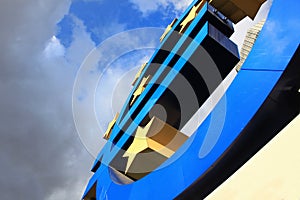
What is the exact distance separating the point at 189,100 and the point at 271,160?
4.30 m

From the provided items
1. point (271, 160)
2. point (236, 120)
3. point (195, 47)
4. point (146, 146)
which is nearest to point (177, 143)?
point (146, 146)

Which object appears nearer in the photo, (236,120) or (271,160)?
(271,160)

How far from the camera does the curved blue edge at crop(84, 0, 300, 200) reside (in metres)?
4.09

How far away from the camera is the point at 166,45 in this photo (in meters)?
8.41

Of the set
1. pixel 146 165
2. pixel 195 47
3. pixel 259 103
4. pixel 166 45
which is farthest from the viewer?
pixel 166 45

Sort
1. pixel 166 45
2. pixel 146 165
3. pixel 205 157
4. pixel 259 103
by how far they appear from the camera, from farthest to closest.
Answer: pixel 166 45 < pixel 146 165 < pixel 205 157 < pixel 259 103

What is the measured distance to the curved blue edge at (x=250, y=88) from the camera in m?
4.09

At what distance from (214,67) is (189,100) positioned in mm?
953

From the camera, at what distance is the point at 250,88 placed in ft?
14.3

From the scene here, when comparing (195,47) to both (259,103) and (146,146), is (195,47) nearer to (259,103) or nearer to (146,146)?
(146,146)

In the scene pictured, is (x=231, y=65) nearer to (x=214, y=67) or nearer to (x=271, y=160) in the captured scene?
(x=214, y=67)

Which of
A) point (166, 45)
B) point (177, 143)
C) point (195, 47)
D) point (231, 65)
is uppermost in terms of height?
point (166, 45)

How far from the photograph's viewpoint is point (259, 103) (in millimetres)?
4156

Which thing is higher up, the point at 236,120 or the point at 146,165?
the point at 146,165
